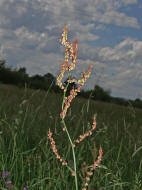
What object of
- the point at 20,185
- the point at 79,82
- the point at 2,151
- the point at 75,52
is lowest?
the point at 20,185

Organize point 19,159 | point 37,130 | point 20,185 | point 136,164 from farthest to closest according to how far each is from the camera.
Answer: point 37,130 < point 136,164 < point 19,159 < point 20,185

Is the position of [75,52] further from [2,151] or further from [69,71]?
[2,151]

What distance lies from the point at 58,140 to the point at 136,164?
90 centimetres

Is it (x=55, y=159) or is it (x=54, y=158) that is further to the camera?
(x=55, y=159)

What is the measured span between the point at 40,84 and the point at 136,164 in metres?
11.0

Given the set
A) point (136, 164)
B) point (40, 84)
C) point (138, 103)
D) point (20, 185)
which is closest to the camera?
point (20, 185)

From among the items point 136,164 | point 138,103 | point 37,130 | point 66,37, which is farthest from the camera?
point 138,103

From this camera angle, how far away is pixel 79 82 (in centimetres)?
143

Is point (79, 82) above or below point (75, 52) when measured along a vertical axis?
below

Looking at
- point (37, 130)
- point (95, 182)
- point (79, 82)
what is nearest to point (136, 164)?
point (95, 182)

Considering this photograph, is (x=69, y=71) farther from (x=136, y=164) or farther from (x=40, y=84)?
(x=40, y=84)

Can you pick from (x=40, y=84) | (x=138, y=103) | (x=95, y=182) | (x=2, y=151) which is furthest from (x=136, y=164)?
(x=138, y=103)

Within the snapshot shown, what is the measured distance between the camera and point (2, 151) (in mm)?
2580

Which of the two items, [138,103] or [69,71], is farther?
[138,103]
